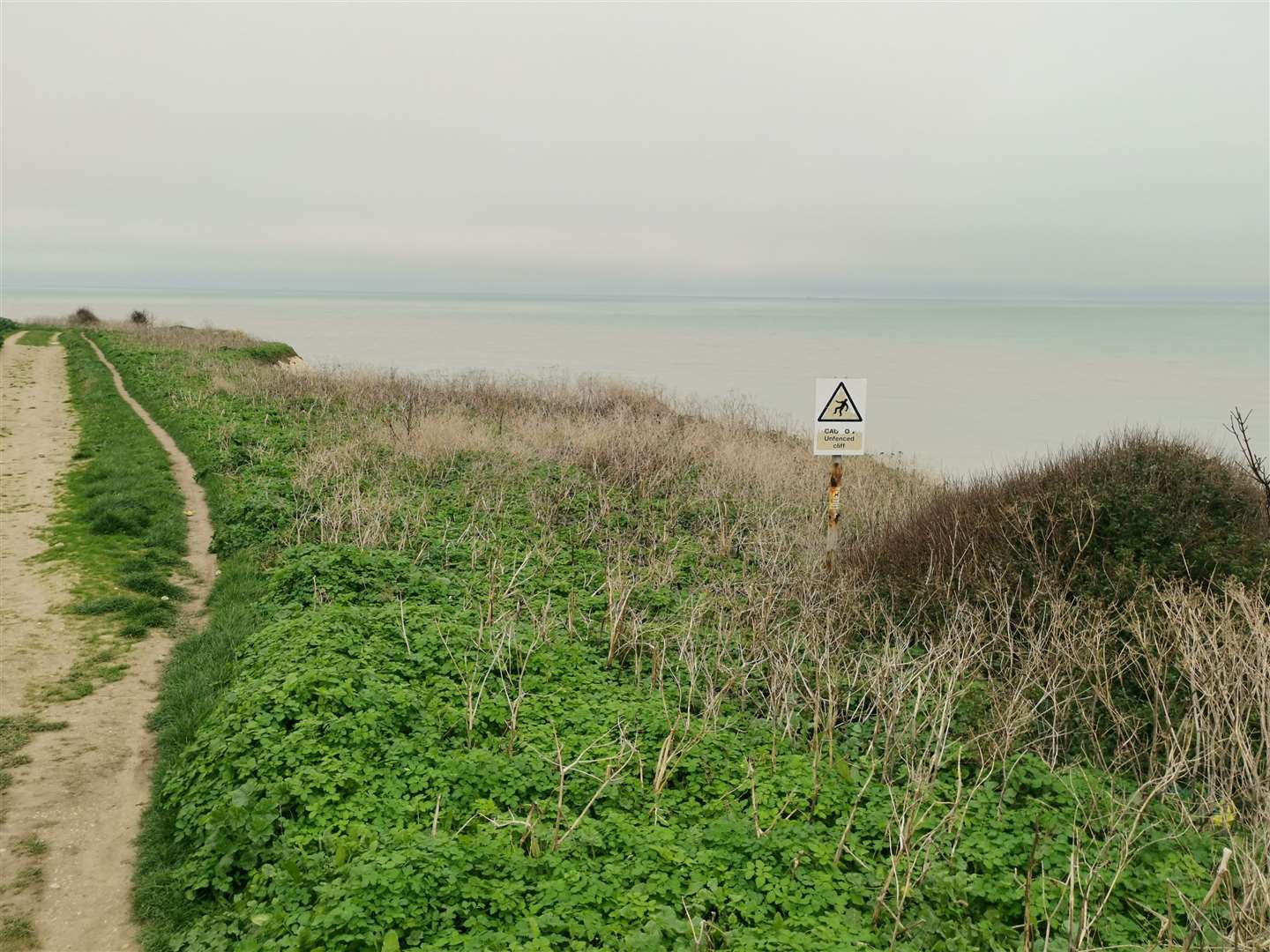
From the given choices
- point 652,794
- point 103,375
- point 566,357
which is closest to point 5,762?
point 652,794

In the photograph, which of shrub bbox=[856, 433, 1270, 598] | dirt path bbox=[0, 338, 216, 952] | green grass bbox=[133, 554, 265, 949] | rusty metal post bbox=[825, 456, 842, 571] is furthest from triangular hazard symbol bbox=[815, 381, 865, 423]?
dirt path bbox=[0, 338, 216, 952]

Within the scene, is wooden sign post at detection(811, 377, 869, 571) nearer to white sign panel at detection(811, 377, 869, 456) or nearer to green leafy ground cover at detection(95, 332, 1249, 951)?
white sign panel at detection(811, 377, 869, 456)

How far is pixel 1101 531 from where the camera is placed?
7.70m

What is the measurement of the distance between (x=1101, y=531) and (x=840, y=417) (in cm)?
274

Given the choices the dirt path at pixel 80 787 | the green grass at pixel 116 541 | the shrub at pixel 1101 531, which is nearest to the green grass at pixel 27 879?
the dirt path at pixel 80 787

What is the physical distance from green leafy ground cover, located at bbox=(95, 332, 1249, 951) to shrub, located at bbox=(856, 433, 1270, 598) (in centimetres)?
223

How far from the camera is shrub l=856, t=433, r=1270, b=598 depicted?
7.16m

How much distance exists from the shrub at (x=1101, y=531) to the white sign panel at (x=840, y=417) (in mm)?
1275

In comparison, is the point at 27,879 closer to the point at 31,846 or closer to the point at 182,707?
the point at 31,846

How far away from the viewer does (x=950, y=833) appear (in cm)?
486

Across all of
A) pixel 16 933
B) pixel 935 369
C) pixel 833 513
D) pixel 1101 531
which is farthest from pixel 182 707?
pixel 935 369

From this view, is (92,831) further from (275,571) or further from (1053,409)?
(1053,409)

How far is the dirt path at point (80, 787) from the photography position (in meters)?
4.45

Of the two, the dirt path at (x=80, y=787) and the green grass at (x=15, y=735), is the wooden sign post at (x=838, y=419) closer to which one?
the dirt path at (x=80, y=787)
